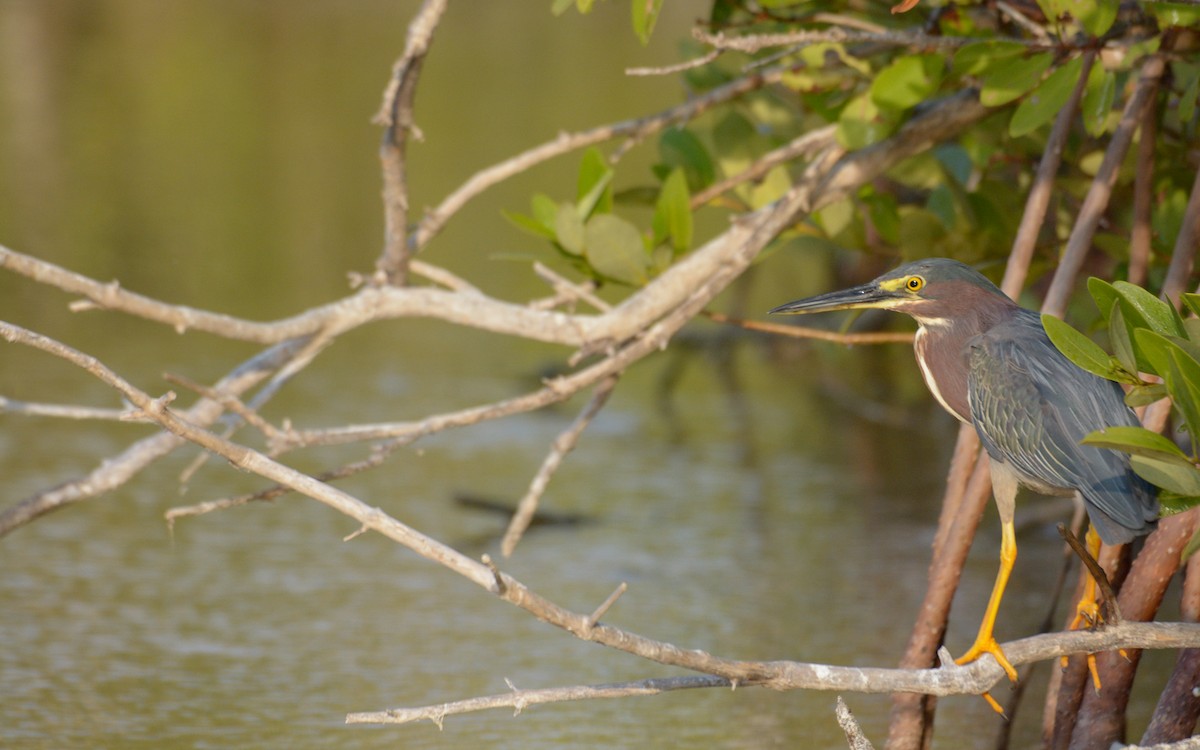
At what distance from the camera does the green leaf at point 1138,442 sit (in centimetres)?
164

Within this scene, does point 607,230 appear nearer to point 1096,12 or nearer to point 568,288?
point 568,288

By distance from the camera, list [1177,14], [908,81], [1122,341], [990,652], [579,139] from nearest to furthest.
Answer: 1. [1122,341]
2. [990,652]
3. [1177,14]
4. [908,81]
5. [579,139]

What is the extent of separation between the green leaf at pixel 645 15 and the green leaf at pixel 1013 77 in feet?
1.73

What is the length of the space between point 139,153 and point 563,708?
23.7 ft

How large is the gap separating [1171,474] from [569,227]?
1.22m

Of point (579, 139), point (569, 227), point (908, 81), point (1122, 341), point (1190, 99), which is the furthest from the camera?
point (579, 139)

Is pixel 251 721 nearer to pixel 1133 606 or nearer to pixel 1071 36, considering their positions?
pixel 1133 606

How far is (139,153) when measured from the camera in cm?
927

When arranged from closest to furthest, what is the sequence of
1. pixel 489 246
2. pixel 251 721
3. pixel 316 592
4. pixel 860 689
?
pixel 860 689 < pixel 251 721 < pixel 316 592 < pixel 489 246

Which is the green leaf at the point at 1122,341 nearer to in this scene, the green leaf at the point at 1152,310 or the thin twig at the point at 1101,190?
the green leaf at the point at 1152,310

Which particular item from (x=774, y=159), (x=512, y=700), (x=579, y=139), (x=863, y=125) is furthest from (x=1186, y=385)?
(x=579, y=139)

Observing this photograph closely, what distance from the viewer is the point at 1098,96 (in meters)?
2.41

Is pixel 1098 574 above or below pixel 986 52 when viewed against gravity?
below

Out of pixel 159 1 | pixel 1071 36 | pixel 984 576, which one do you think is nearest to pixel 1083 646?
pixel 1071 36
